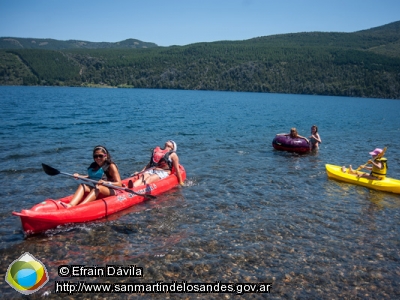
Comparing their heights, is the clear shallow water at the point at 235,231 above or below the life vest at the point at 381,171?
below

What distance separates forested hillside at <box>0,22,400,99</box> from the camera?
143 m

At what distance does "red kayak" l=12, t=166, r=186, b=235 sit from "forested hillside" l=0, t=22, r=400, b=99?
473 feet

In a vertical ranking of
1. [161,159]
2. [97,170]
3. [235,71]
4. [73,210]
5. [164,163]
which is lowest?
[73,210]

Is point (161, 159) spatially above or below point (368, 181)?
above

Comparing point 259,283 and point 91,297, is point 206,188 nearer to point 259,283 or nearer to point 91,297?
point 259,283

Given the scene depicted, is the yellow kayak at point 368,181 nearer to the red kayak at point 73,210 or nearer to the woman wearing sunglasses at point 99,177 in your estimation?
the red kayak at point 73,210

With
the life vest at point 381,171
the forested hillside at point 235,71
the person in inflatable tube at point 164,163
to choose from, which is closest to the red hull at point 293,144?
the life vest at point 381,171

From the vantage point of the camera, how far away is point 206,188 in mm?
11312

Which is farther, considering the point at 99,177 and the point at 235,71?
the point at 235,71

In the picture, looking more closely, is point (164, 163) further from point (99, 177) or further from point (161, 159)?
point (99, 177)

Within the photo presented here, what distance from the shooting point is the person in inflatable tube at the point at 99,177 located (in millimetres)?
8266

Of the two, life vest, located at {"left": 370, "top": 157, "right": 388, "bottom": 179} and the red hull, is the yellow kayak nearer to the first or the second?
life vest, located at {"left": 370, "top": 157, "right": 388, "bottom": 179}

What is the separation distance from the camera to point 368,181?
11977 millimetres

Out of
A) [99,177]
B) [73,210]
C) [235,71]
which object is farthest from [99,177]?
[235,71]
